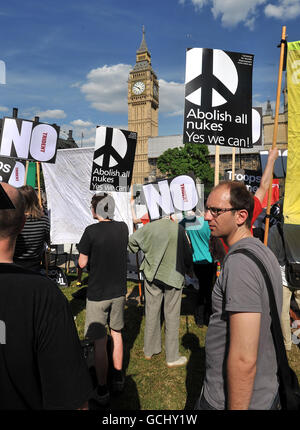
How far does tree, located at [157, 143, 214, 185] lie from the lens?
56750mm

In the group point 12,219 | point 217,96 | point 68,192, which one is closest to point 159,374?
point 12,219

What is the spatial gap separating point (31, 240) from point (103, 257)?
3.37ft

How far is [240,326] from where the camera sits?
1.23 metres

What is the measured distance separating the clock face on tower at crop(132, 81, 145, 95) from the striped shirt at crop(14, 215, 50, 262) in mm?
96115

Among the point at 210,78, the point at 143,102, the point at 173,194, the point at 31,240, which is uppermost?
the point at 143,102

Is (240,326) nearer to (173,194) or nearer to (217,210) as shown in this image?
(217,210)

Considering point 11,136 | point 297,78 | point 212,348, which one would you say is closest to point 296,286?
point 297,78

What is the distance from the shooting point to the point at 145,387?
125 inches

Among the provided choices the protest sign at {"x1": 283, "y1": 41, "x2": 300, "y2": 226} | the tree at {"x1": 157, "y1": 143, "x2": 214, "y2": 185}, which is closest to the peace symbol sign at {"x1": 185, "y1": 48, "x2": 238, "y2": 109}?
the protest sign at {"x1": 283, "y1": 41, "x2": 300, "y2": 226}

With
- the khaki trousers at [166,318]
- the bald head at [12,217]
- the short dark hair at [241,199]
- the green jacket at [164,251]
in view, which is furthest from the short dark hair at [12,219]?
the khaki trousers at [166,318]

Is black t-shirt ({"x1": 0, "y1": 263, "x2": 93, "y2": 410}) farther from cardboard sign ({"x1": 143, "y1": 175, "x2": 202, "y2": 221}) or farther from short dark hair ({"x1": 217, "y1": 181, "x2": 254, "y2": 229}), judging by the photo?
cardboard sign ({"x1": 143, "y1": 175, "x2": 202, "y2": 221})

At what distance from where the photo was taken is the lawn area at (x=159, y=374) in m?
2.96

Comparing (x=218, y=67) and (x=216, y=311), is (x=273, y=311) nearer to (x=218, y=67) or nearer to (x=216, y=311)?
(x=216, y=311)

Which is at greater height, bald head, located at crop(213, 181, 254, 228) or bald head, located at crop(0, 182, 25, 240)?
bald head, located at crop(213, 181, 254, 228)
